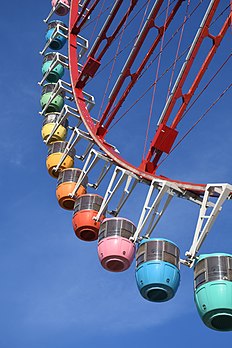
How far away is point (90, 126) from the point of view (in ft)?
56.9

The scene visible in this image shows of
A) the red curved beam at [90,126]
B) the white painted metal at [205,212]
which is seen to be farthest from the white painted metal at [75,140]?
the white painted metal at [205,212]

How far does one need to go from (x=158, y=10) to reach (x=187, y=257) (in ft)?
19.0

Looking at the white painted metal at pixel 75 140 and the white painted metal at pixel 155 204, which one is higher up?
the white painted metal at pixel 75 140

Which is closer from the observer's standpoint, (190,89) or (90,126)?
(190,89)

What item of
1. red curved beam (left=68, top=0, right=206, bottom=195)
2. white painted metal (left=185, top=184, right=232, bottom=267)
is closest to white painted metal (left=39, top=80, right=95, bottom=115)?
red curved beam (left=68, top=0, right=206, bottom=195)

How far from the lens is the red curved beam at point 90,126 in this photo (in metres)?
13.8

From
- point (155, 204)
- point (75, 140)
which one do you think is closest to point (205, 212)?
point (155, 204)

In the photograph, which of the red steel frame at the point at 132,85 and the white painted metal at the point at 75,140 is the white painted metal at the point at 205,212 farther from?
the white painted metal at the point at 75,140

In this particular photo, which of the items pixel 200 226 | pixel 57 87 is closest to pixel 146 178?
pixel 200 226

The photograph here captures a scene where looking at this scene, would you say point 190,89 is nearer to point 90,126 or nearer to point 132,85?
point 132,85

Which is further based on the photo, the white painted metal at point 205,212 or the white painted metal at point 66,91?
the white painted metal at point 66,91

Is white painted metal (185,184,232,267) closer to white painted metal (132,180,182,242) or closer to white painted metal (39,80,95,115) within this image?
white painted metal (132,180,182,242)

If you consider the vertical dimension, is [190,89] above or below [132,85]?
below

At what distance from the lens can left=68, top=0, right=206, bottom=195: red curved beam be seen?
13.8 metres
